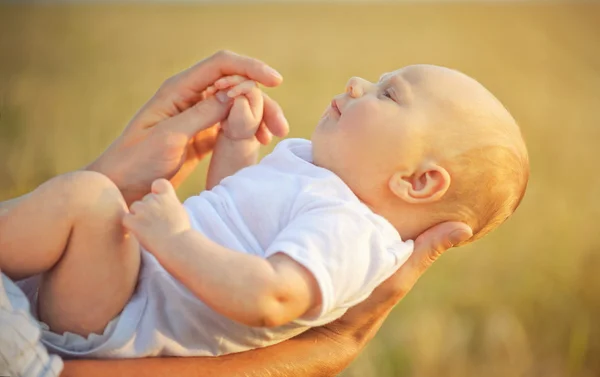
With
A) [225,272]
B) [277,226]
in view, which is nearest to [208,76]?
[277,226]

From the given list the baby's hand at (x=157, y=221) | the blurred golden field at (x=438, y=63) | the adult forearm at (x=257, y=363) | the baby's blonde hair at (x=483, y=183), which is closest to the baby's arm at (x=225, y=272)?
the baby's hand at (x=157, y=221)

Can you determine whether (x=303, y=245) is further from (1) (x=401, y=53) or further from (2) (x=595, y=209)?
(1) (x=401, y=53)

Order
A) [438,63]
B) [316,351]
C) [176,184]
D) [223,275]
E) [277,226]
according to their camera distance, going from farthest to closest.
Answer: [438,63] < [176,184] < [316,351] < [277,226] < [223,275]

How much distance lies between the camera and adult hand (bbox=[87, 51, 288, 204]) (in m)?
1.13

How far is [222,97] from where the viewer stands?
1.13m

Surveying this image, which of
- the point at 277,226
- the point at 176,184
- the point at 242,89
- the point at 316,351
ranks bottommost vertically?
the point at 316,351

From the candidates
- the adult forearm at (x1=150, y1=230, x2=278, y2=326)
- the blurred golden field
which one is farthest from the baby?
the blurred golden field

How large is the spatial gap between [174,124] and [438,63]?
5.31 ft

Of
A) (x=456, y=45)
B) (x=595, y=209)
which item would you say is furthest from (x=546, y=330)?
(x=456, y=45)

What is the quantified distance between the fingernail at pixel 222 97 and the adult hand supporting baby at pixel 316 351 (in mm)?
359

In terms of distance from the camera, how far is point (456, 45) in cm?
264

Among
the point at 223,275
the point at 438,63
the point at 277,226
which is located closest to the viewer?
the point at 223,275

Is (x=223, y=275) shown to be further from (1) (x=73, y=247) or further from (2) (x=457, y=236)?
(2) (x=457, y=236)

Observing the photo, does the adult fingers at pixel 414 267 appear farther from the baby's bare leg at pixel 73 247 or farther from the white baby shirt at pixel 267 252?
the baby's bare leg at pixel 73 247
